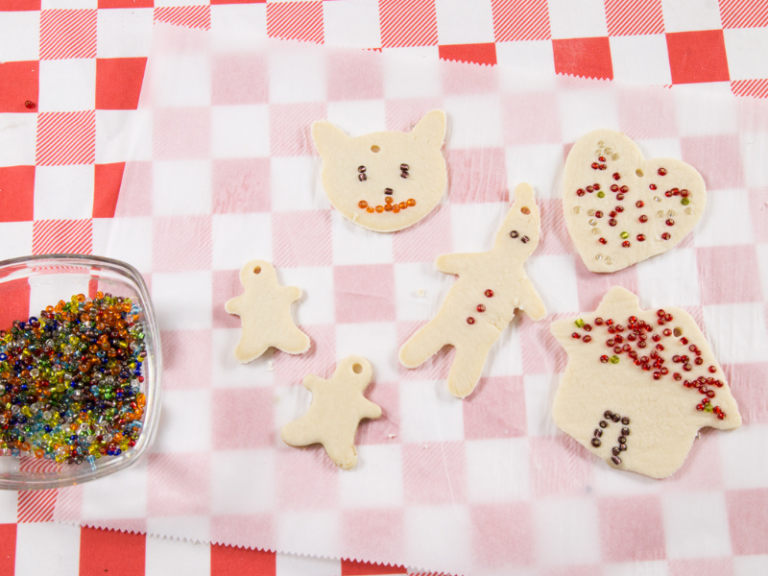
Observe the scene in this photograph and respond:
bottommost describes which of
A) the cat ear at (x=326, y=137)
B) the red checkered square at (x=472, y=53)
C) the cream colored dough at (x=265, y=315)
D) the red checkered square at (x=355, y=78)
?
the cream colored dough at (x=265, y=315)

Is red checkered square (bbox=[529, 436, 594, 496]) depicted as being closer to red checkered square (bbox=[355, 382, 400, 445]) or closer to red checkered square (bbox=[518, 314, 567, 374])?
red checkered square (bbox=[518, 314, 567, 374])

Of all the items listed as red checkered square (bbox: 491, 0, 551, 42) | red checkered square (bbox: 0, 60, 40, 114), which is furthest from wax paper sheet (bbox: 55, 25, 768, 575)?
red checkered square (bbox: 0, 60, 40, 114)

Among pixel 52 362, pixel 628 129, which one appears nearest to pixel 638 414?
pixel 628 129

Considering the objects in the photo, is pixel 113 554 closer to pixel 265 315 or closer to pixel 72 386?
pixel 72 386

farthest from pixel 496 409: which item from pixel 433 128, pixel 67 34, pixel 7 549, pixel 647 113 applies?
pixel 67 34

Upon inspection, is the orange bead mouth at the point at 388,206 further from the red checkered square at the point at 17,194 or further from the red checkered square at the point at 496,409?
the red checkered square at the point at 17,194

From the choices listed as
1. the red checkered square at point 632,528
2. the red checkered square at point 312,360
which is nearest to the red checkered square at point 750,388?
the red checkered square at point 632,528
